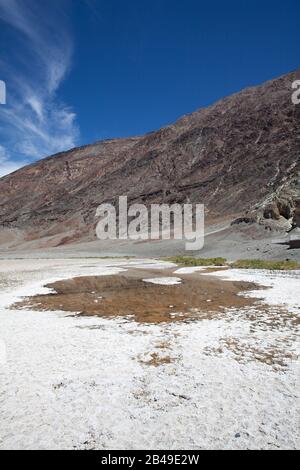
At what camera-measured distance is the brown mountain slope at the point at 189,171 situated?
82.4 meters

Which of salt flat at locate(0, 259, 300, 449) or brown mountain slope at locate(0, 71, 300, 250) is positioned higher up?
brown mountain slope at locate(0, 71, 300, 250)

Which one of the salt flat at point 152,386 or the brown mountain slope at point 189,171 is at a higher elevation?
the brown mountain slope at point 189,171

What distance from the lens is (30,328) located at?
29.3 ft

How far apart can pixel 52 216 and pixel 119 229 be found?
33570mm

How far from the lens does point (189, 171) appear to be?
101 meters

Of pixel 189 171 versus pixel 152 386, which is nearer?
pixel 152 386

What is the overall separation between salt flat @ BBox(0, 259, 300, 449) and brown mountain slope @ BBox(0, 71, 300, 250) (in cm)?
6629

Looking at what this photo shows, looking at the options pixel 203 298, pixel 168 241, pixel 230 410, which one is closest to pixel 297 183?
pixel 168 241

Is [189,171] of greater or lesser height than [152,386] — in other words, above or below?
above

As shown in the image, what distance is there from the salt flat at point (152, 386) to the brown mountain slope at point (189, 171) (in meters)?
66.3

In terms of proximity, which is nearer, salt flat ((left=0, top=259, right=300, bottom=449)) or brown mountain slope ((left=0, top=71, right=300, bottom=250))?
salt flat ((left=0, top=259, right=300, bottom=449))

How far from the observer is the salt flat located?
13.4 feet

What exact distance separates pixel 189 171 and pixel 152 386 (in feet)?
322

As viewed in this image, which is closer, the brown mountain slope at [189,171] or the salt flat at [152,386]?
the salt flat at [152,386]
